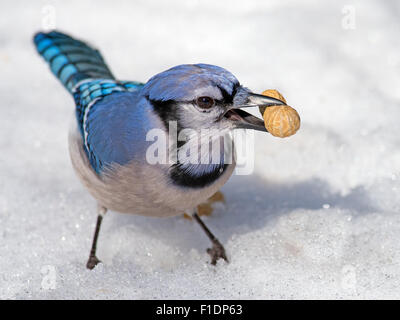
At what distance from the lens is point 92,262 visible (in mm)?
3473

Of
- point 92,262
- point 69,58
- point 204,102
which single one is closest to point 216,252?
point 92,262

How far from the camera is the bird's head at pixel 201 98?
297 centimetres

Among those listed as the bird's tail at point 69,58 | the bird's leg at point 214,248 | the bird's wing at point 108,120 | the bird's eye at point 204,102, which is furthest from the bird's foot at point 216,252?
the bird's tail at point 69,58

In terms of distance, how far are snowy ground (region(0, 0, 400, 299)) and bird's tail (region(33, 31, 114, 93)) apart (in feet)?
1.87

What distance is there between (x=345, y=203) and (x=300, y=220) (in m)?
0.36

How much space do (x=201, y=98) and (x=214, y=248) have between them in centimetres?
94

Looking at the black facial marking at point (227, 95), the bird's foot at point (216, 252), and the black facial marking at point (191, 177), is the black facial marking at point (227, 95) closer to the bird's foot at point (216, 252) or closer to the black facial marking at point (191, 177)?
the black facial marking at point (191, 177)

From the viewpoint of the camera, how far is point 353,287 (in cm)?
311

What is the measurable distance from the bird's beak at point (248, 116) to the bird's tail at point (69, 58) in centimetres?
124

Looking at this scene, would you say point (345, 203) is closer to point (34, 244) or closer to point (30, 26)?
point (34, 244)

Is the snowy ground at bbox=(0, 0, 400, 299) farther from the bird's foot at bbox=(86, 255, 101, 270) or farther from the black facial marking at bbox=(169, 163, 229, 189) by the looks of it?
the black facial marking at bbox=(169, 163, 229, 189)

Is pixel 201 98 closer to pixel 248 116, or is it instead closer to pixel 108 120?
pixel 248 116

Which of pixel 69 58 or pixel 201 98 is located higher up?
pixel 201 98
